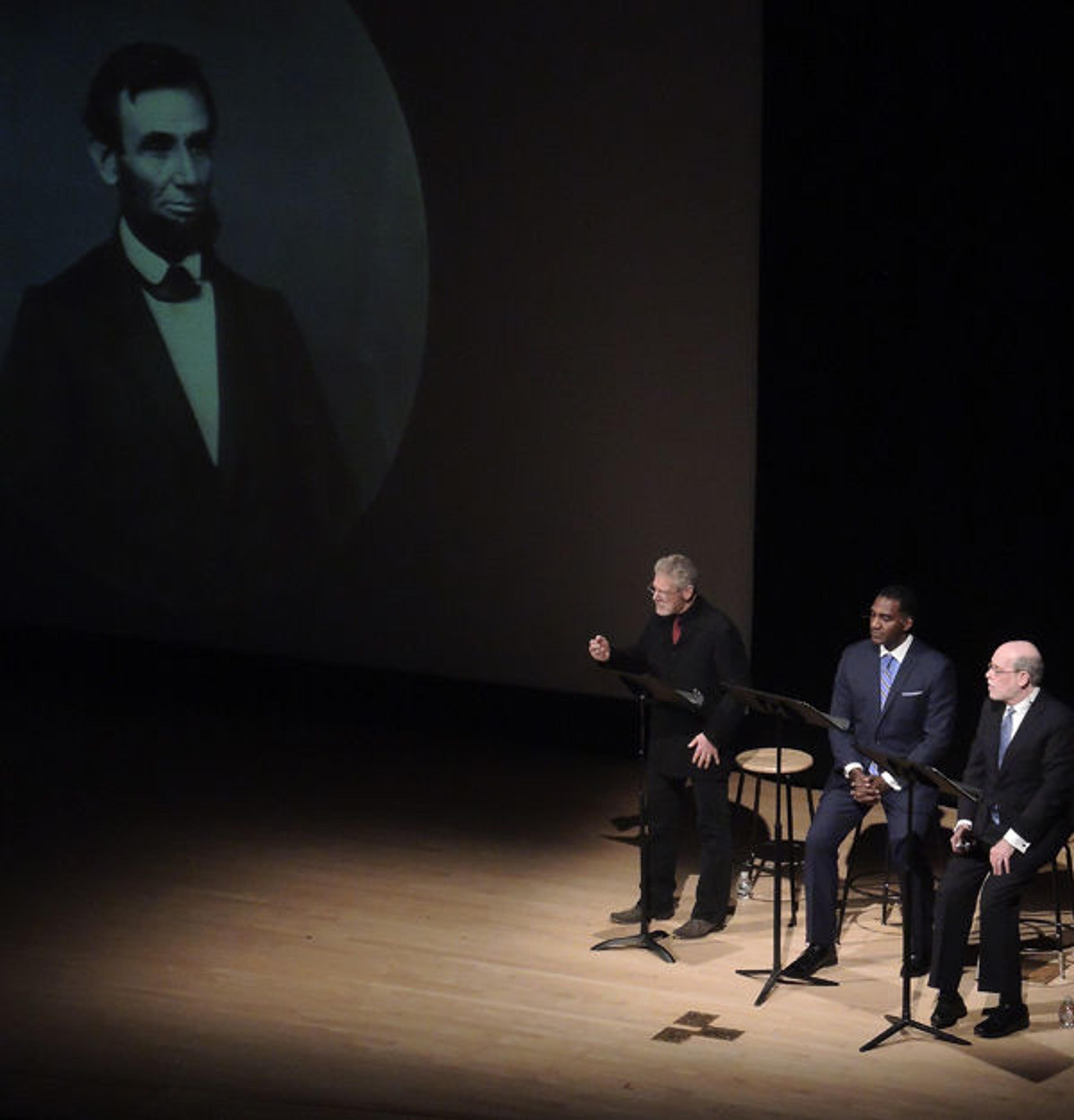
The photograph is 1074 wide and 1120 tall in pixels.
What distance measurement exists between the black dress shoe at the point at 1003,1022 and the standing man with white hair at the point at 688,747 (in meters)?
1.28

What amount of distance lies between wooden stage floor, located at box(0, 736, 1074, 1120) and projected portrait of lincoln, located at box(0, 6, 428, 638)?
201 centimetres

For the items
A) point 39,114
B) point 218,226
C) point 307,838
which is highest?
point 39,114

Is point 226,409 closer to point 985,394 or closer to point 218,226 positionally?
point 218,226

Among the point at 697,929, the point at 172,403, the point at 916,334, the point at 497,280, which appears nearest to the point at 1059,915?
the point at 697,929

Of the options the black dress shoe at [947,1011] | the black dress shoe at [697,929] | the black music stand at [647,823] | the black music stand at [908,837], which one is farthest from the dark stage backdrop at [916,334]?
the black dress shoe at [947,1011]

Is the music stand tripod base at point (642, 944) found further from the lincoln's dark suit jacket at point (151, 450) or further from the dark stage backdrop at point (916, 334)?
the lincoln's dark suit jacket at point (151, 450)

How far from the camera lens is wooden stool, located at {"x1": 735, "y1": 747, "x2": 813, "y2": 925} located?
7.16 metres

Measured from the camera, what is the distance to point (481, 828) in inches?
332

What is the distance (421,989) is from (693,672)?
5.07 ft

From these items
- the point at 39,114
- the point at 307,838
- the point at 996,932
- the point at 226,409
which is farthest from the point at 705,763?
the point at 39,114

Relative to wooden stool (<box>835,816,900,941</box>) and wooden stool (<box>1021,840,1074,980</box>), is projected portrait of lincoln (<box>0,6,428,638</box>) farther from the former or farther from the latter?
wooden stool (<box>1021,840,1074,980</box>)

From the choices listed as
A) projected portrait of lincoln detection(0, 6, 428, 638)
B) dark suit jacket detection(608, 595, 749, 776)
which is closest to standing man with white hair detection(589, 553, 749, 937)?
dark suit jacket detection(608, 595, 749, 776)

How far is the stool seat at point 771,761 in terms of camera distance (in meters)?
7.18

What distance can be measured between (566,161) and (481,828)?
319cm
